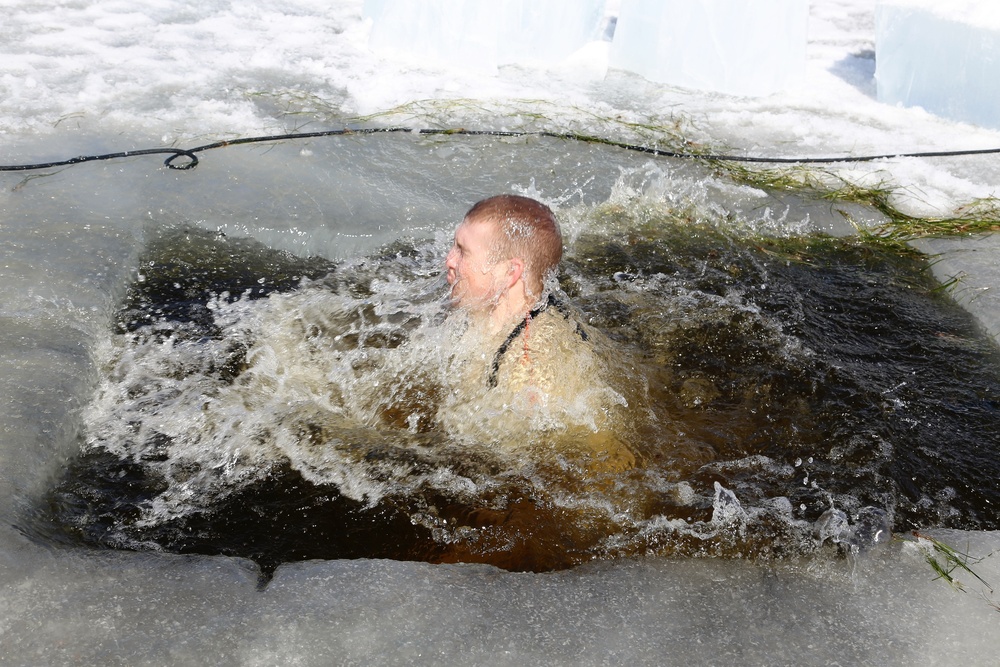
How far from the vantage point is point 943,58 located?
6.50 metres

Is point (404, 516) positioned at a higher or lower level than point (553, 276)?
lower

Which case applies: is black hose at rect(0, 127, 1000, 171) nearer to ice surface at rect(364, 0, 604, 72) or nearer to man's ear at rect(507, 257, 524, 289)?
ice surface at rect(364, 0, 604, 72)

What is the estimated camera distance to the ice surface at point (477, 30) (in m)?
6.64

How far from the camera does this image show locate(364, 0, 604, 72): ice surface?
6.64 metres

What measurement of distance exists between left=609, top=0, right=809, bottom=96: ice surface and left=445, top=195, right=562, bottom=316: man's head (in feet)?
12.6

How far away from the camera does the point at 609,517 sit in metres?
2.96

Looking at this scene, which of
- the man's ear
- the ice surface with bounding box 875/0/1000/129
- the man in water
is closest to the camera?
the man in water

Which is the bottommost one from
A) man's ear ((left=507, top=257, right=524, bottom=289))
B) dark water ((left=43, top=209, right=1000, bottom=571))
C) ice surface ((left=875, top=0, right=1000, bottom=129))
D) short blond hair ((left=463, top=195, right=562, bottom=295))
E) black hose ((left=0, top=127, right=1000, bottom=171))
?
dark water ((left=43, top=209, right=1000, bottom=571))

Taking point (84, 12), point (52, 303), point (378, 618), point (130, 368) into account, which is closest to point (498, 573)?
point (378, 618)

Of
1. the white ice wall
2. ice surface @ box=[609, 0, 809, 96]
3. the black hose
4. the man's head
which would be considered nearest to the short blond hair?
the man's head

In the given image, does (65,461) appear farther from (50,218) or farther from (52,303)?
(50,218)

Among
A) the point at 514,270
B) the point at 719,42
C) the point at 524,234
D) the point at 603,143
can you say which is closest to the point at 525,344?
the point at 514,270

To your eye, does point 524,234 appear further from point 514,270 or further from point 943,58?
point 943,58

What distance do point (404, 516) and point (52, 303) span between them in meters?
1.82
